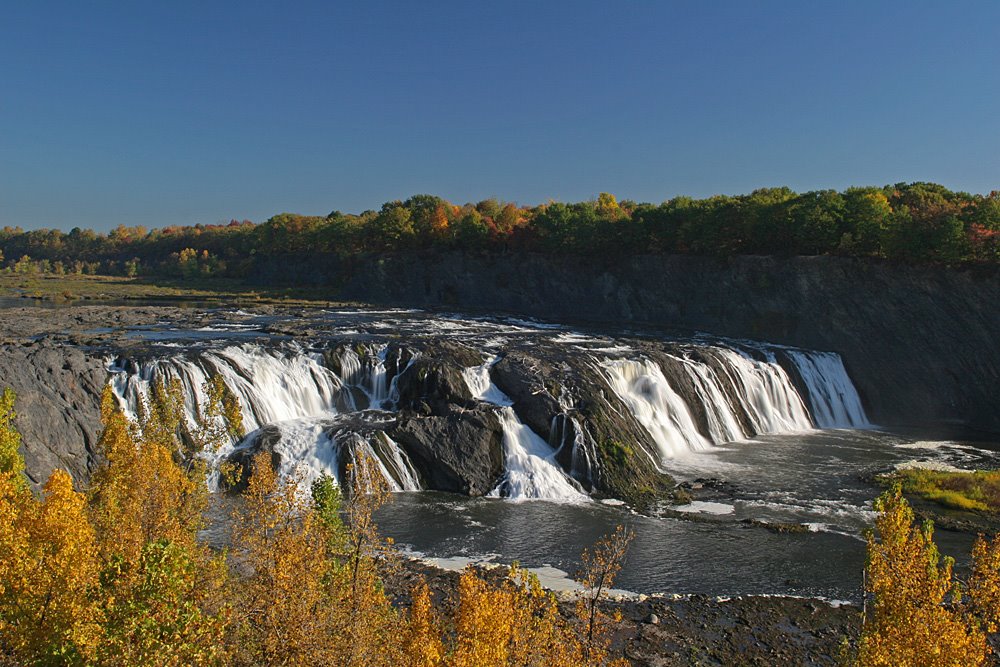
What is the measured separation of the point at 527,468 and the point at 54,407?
2111 centimetres

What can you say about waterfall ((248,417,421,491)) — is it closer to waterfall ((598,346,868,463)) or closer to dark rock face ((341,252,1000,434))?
waterfall ((598,346,868,463))

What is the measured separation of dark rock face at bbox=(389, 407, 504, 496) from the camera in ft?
108

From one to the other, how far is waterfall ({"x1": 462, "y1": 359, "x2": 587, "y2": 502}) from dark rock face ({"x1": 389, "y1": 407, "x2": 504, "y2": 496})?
1.53 ft

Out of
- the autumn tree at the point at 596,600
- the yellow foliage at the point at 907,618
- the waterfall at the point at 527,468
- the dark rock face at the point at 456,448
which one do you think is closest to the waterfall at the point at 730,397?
the waterfall at the point at 527,468

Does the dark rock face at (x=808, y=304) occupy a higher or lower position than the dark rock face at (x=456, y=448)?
higher

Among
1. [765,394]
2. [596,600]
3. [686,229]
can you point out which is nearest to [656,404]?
[765,394]

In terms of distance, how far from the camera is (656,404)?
4303 centimetres

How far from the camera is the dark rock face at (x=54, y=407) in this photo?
2784 cm

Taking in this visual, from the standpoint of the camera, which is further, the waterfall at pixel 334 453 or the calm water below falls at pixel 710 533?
the waterfall at pixel 334 453

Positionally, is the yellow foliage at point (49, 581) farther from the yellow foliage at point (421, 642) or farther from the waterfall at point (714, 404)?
the waterfall at point (714, 404)

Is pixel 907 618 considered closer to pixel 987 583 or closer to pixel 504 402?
pixel 987 583

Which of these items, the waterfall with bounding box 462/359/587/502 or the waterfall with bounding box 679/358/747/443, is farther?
the waterfall with bounding box 679/358/747/443

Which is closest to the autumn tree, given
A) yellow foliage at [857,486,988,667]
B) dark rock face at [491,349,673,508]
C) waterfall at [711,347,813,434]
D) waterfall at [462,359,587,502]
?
yellow foliage at [857,486,988,667]

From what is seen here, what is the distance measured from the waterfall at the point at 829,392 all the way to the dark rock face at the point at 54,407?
1803 inches
